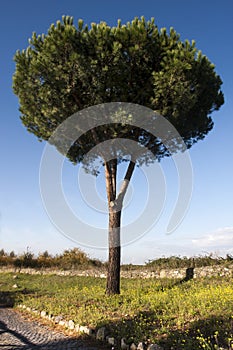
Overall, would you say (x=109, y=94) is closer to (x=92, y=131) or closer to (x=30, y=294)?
(x=92, y=131)

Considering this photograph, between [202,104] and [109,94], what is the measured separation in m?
4.86

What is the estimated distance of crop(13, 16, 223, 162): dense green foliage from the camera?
43.0ft

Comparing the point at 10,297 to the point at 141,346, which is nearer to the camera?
the point at 141,346

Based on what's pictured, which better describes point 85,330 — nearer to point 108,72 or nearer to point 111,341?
point 111,341

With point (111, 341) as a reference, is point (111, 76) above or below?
above

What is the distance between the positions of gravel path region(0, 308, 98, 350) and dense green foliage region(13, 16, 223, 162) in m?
8.09

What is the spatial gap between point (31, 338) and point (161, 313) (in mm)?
3645

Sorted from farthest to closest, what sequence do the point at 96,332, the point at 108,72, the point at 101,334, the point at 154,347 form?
the point at 108,72 → the point at 96,332 → the point at 101,334 → the point at 154,347

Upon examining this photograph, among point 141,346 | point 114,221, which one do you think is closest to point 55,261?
point 114,221

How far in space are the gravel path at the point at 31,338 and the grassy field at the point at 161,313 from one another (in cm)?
78

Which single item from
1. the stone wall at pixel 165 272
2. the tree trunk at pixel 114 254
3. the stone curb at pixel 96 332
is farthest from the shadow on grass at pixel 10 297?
the stone wall at pixel 165 272

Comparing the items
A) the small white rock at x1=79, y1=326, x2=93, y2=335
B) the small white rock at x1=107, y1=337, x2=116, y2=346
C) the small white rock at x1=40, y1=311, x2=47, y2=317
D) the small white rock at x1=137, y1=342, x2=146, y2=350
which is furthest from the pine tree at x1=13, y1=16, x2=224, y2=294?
the small white rock at x1=137, y1=342, x2=146, y2=350

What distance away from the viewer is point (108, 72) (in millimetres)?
13430

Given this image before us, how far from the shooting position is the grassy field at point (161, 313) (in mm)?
7067
